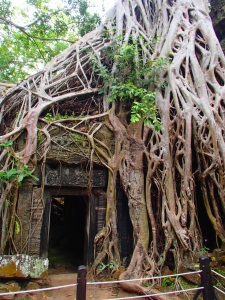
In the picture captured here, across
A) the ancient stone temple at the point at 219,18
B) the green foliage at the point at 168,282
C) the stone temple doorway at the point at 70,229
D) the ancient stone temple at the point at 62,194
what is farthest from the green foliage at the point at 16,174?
the ancient stone temple at the point at 219,18

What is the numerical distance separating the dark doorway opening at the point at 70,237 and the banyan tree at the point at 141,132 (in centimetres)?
142

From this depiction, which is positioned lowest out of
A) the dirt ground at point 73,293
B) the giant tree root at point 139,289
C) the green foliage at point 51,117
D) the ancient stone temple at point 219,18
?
the dirt ground at point 73,293

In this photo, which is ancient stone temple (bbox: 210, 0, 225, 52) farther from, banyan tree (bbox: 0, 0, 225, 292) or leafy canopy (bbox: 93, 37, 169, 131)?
leafy canopy (bbox: 93, 37, 169, 131)

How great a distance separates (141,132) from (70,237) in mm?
3863

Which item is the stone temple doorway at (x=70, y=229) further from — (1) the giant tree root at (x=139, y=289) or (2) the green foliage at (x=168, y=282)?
(2) the green foliage at (x=168, y=282)

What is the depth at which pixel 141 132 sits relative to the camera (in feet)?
14.9

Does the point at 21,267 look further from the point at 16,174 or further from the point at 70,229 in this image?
the point at 70,229

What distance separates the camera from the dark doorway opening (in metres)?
5.38

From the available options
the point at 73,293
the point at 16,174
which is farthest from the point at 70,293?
the point at 16,174

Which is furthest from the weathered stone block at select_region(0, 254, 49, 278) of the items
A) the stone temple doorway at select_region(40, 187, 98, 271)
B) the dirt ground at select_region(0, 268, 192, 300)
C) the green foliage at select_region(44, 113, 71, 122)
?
the green foliage at select_region(44, 113, 71, 122)

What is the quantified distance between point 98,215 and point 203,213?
183 cm

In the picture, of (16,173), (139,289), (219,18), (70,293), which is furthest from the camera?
(219,18)

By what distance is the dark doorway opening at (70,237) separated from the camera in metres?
5.38

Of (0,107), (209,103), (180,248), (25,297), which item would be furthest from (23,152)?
(209,103)
